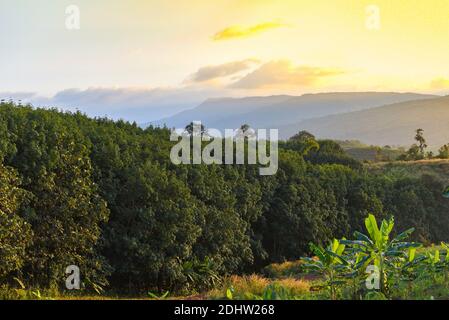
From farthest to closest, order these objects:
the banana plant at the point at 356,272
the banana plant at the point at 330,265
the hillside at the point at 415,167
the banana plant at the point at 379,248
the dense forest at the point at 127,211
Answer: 1. the hillside at the point at 415,167
2. the dense forest at the point at 127,211
3. the banana plant at the point at 330,265
4. the banana plant at the point at 379,248
5. the banana plant at the point at 356,272

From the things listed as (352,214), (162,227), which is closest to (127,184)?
(162,227)

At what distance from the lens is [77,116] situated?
2858 cm

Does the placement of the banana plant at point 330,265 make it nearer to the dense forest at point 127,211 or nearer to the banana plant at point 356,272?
the banana plant at point 356,272

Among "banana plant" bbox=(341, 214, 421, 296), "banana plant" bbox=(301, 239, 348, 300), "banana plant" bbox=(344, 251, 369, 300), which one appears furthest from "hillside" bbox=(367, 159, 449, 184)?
"banana plant" bbox=(344, 251, 369, 300)

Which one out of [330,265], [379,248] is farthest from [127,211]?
[379,248]

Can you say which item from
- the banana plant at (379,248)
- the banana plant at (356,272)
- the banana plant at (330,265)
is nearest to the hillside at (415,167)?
the banana plant at (379,248)

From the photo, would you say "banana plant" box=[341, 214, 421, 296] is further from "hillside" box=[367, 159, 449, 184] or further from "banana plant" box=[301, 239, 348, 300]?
"hillside" box=[367, 159, 449, 184]

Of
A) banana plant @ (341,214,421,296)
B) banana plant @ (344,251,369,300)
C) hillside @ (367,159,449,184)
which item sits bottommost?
banana plant @ (344,251,369,300)

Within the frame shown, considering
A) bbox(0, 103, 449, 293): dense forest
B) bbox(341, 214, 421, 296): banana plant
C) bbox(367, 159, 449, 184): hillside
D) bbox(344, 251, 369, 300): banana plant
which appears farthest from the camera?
bbox(367, 159, 449, 184): hillside

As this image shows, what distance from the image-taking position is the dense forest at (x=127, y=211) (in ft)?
68.1

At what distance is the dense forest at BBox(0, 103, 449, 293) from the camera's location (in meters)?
20.8

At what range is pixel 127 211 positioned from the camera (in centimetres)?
2473
